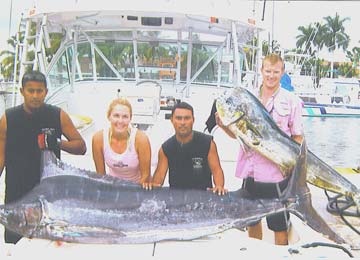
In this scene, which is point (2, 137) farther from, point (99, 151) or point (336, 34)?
point (336, 34)

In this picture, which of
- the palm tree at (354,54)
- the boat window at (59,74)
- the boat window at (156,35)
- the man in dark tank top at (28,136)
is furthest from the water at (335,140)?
the palm tree at (354,54)

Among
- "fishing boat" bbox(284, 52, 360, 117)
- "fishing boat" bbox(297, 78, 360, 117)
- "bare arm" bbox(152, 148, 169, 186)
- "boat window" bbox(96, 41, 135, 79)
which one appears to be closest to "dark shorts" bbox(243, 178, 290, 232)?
"bare arm" bbox(152, 148, 169, 186)

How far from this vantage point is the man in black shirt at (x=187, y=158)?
323 cm

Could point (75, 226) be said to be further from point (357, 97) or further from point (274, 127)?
point (357, 97)

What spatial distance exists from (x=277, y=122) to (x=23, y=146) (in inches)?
66.0

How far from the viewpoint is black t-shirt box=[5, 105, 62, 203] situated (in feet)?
10.4

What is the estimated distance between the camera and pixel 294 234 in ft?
11.2

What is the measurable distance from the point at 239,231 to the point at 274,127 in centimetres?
71

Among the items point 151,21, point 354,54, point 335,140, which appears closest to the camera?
point 151,21

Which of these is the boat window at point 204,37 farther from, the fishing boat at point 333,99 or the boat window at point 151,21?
the fishing boat at point 333,99

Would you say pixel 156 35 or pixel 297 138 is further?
pixel 156 35

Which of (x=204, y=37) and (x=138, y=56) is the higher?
(x=204, y=37)

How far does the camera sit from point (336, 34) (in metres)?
73.9

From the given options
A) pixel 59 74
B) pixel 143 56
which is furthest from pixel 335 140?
pixel 59 74
